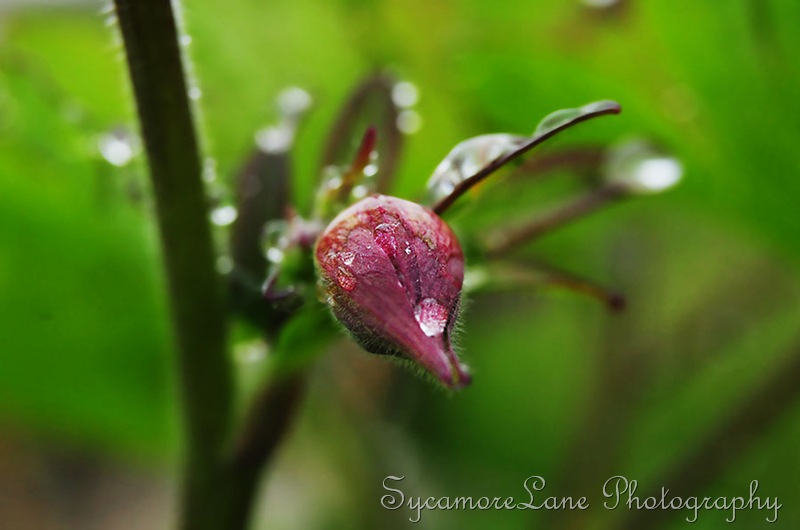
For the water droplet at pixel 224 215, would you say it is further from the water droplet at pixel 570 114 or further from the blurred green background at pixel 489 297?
the water droplet at pixel 570 114

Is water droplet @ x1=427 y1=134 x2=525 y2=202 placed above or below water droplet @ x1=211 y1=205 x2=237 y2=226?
above

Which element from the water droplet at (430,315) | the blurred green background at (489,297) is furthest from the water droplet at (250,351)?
the water droplet at (430,315)

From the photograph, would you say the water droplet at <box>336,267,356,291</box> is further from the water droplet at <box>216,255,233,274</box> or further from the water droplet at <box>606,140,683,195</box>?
the water droplet at <box>606,140,683,195</box>

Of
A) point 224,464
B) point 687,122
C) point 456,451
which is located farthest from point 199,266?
point 456,451

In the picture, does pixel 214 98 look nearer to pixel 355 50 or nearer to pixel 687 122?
pixel 355 50

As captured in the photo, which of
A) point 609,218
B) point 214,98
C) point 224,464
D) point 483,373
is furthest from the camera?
point 483,373

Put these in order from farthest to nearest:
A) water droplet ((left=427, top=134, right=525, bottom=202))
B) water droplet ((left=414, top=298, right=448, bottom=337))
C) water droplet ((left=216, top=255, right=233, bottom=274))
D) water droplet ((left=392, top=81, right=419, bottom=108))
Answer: water droplet ((left=392, top=81, right=419, bottom=108)) < water droplet ((left=216, top=255, right=233, bottom=274)) < water droplet ((left=427, top=134, right=525, bottom=202)) < water droplet ((left=414, top=298, right=448, bottom=337))

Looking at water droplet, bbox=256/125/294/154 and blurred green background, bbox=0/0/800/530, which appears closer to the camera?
water droplet, bbox=256/125/294/154

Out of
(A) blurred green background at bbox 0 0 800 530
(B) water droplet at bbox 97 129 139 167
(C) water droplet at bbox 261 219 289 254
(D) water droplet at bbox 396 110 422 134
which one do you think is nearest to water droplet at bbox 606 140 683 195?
(A) blurred green background at bbox 0 0 800 530
